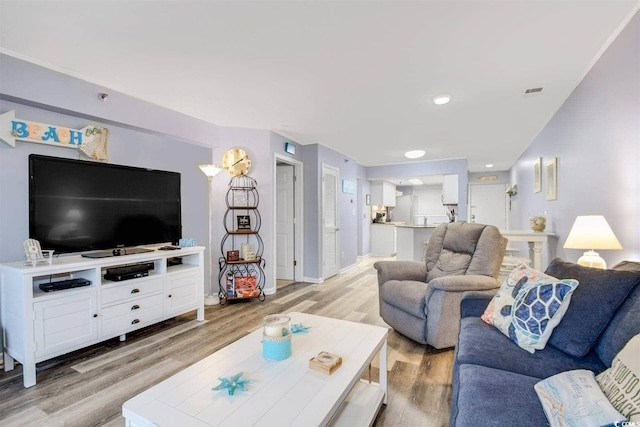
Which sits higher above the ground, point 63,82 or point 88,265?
point 63,82

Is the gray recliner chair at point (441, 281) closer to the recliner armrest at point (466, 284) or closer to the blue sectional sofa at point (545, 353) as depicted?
the recliner armrest at point (466, 284)

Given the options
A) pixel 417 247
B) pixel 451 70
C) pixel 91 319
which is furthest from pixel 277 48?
pixel 417 247

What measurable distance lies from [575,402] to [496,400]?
234mm

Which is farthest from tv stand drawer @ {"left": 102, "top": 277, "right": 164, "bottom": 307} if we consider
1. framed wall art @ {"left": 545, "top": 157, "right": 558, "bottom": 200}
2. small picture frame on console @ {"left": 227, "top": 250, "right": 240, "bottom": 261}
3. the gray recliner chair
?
framed wall art @ {"left": 545, "top": 157, "right": 558, "bottom": 200}

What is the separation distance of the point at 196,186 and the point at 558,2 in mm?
3731

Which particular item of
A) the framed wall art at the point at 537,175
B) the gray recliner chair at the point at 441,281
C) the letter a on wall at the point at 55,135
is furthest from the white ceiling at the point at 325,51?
the gray recliner chair at the point at 441,281

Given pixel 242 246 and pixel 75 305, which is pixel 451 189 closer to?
pixel 242 246

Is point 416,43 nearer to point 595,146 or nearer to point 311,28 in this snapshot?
point 311,28

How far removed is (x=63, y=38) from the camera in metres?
2.04

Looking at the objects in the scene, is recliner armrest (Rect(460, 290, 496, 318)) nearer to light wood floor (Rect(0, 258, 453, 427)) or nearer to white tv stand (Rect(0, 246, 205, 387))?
light wood floor (Rect(0, 258, 453, 427))

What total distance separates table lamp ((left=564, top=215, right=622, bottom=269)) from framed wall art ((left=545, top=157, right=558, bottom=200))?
160 cm

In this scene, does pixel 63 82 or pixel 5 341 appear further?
pixel 63 82

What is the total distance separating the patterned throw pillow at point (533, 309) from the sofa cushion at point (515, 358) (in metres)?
0.05

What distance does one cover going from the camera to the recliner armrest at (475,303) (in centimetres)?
195
